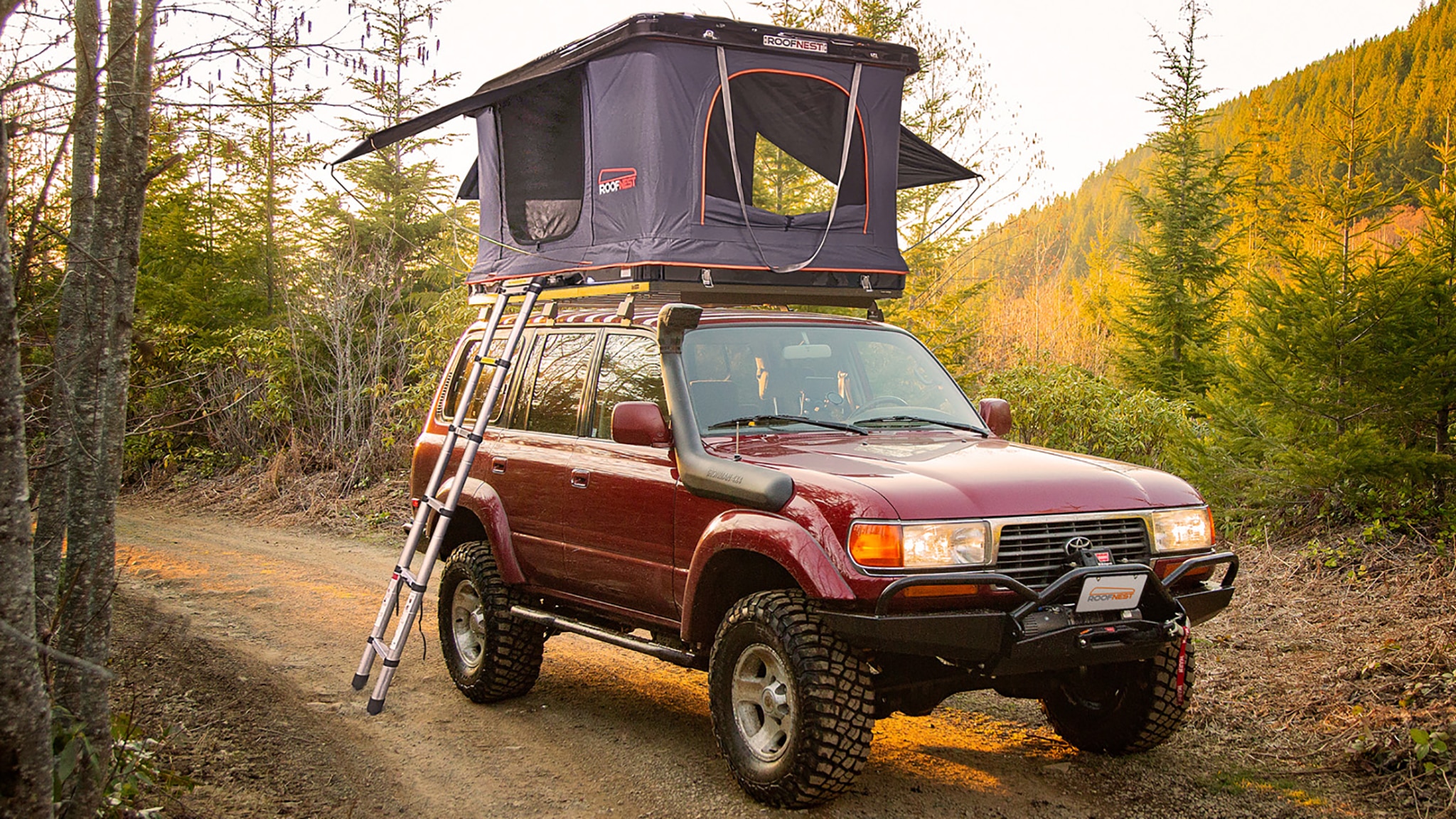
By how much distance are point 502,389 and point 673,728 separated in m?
2.26

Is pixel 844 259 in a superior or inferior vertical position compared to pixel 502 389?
superior

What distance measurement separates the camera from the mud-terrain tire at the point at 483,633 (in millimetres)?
6359

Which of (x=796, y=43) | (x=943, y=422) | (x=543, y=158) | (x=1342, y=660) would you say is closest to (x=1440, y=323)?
(x=1342, y=660)

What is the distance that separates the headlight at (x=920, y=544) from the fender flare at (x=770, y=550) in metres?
0.14

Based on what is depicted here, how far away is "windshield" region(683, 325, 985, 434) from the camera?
18.5ft

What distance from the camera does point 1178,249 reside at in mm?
17891

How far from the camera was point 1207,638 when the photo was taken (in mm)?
7203

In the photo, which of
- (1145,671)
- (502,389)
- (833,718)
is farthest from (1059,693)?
(502,389)

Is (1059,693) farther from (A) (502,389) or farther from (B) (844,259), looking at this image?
(A) (502,389)

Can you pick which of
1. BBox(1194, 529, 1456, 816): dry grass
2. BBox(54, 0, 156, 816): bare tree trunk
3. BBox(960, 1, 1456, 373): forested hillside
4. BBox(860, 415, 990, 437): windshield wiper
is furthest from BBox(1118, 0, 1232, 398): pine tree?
BBox(54, 0, 156, 816): bare tree trunk

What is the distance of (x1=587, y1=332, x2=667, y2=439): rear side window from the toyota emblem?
6.74 feet

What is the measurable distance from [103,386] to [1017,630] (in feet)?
11.6

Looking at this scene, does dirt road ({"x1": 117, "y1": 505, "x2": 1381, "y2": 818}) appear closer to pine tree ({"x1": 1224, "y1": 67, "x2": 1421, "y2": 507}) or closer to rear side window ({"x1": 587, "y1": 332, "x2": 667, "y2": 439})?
rear side window ({"x1": 587, "y1": 332, "x2": 667, "y2": 439})

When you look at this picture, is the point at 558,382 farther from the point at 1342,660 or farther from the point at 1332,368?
the point at 1332,368
